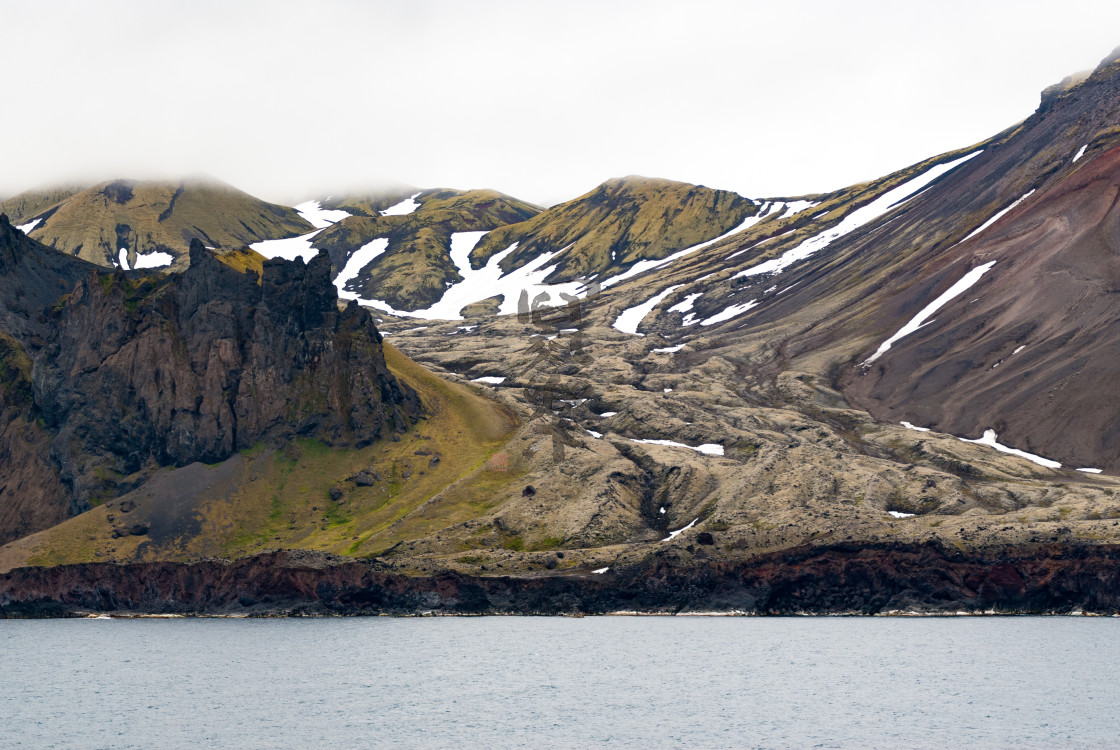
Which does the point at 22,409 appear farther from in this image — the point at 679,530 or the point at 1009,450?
the point at 1009,450

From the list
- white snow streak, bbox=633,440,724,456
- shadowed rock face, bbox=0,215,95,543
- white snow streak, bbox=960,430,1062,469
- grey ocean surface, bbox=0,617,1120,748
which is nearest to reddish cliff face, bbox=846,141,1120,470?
white snow streak, bbox=960,430,1062,469

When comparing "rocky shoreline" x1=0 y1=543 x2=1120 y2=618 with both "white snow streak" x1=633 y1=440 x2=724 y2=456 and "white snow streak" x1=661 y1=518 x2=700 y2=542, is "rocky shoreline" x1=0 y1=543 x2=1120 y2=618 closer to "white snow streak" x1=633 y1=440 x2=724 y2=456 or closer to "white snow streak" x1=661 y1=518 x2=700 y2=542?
"white snow streak" x1=661 y1=518 x2=700 y2=542

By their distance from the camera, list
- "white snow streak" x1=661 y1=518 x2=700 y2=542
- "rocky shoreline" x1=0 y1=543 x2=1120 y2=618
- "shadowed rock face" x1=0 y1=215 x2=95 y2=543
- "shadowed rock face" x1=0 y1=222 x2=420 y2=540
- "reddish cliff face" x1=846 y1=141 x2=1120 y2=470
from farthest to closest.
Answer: "shadowed rock face" x1=0 y1=222 x2=420 y2=540
"shadowed rock face" x1=0 y1=215 x2=95 y2=543
"reddish cliff face" x1=846 y1=141 x2=1120 y2=470
"white snow streak" x1=661 y1=518 x2=700 y2=542
"rocky shoreline" x1=0 y1=543 x2=1120 y2=618

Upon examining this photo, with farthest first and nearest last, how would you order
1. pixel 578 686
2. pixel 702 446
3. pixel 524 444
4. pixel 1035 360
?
1. pixel 524 444
2. pixel 702 446
3. pixel 1035 360
4. pixel 578 686

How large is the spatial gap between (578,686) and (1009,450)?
111 metres

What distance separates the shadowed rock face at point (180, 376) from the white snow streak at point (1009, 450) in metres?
101

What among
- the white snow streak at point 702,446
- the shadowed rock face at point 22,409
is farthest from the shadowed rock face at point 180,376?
the white snow streak at point 702,446

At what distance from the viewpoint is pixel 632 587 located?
5167 inches

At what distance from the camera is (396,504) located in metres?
164

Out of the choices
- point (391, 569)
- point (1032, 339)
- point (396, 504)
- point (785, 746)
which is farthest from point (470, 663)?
point (1032, 339)

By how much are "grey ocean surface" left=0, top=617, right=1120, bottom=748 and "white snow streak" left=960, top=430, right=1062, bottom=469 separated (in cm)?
4585

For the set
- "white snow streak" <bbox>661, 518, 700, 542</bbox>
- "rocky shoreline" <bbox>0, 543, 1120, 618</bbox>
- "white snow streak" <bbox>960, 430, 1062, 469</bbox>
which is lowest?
"rocky shoreline" <bbox>0, 543, 1120, 618</bbox>

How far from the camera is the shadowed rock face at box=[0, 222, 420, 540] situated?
560 ft

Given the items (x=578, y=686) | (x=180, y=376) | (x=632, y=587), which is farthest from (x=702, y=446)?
(x=578, y=686)
